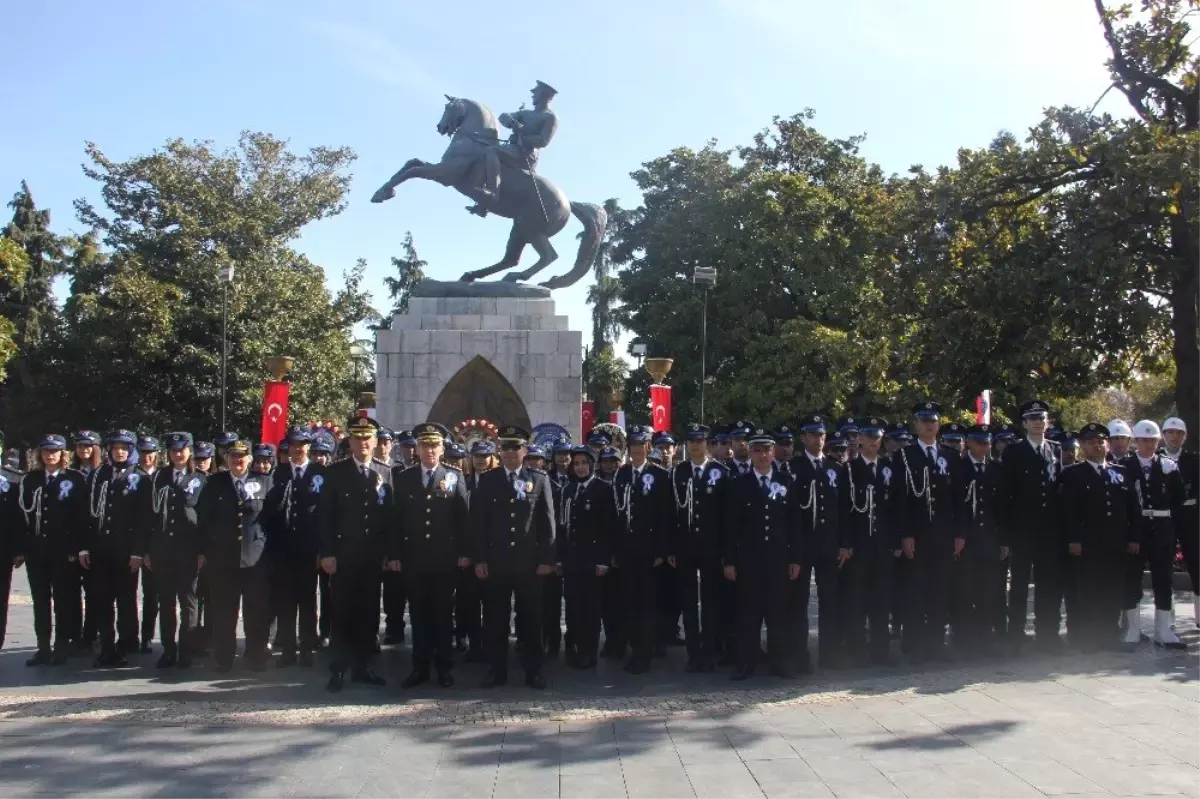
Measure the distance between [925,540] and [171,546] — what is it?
6.14 meters

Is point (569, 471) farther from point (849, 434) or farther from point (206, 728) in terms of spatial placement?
point (206, 728)

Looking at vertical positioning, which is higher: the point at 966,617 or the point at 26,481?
the point at 26,481

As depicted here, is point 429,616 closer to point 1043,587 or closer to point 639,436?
point 639,436

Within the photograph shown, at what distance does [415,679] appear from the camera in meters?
7.42

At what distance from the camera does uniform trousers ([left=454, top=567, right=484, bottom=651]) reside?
8.45 meters

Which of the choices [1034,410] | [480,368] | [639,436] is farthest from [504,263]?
[1034,410]

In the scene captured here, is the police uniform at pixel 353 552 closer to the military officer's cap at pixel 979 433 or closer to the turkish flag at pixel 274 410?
the military officer's cap at pixel 979 433

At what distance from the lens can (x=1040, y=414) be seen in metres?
8.60

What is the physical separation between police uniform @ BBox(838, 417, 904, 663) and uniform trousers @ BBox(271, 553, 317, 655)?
4370mm

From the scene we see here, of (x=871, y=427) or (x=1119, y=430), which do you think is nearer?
(x=871, y=427)

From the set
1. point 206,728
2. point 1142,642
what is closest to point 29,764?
point 206,728

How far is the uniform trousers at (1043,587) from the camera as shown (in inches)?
342

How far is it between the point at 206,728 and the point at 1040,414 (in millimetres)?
6887

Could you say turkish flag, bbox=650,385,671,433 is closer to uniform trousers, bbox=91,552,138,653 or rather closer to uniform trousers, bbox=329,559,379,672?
uniform trousers, bbox=91,552,138,653
